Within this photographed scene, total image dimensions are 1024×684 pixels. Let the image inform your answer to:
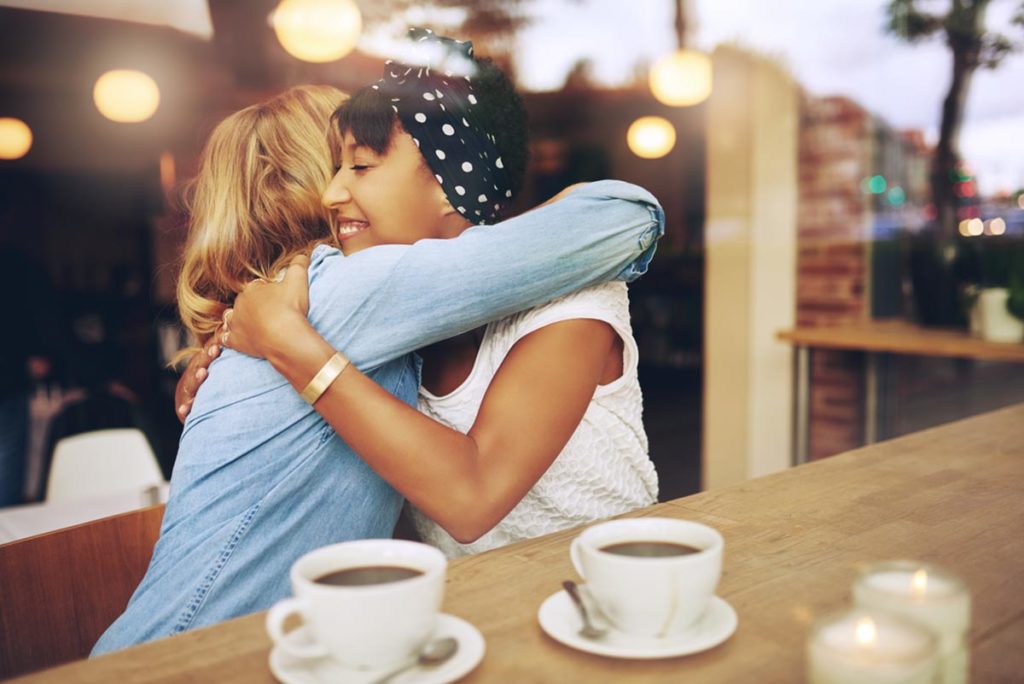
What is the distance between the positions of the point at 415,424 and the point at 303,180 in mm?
546

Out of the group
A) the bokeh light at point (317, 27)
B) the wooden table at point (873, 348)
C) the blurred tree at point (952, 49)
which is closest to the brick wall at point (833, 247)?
the wooden table at point (873, 348)

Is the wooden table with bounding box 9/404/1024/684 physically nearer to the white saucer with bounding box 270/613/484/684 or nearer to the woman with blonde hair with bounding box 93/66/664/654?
the white saucer with bounding box 270/613/484/684

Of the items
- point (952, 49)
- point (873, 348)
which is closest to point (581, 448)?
point (873, 348)

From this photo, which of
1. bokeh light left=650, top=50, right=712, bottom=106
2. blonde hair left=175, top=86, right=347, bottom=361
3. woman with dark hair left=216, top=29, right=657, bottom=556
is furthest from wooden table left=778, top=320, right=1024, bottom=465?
blonde hair left=175, top=86, right=347, bottom=361

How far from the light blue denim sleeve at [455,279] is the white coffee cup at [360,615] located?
1.36 feet

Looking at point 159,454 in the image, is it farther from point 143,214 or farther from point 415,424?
point 143,214

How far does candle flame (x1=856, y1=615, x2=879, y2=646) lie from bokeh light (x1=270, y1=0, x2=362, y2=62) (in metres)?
2.31

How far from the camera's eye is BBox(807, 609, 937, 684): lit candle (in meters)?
0.53

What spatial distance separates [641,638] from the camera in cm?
70

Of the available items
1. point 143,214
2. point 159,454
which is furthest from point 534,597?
point 143,214

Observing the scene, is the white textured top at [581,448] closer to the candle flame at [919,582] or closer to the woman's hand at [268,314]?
the woman's hand at [268,314]

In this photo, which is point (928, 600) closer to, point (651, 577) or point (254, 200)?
point (651, 577)

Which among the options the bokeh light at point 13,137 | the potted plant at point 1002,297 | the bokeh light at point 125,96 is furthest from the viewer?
the bokeh light at point 13,137

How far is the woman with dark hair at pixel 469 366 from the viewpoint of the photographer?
0.97 metres
